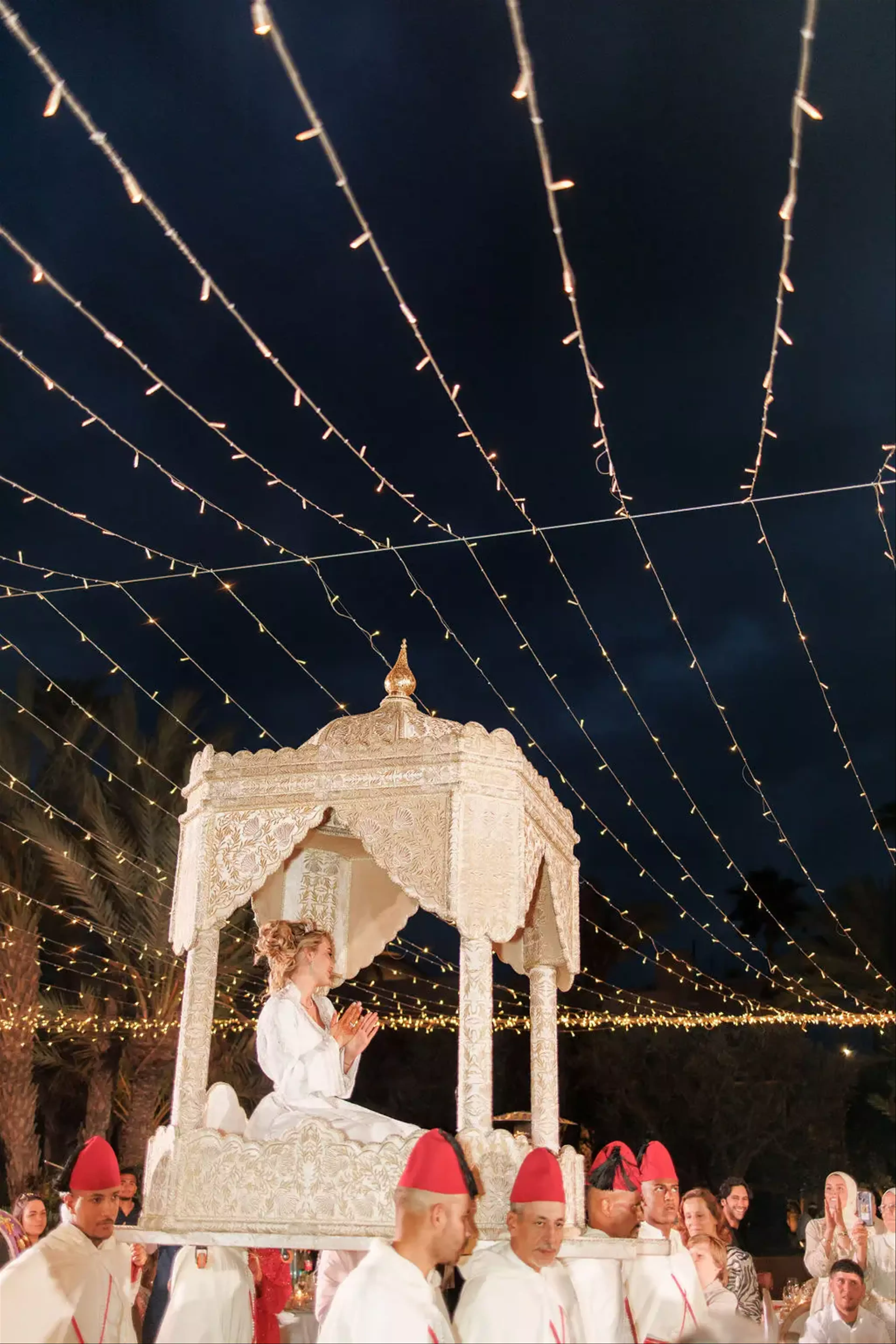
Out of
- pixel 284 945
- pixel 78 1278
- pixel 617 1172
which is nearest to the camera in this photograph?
pixel 78 1278

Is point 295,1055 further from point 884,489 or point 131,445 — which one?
point 884,489

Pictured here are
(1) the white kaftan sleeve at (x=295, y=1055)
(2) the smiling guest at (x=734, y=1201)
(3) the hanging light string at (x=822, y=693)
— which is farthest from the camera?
(2) the smiling guest at (x=734, y=1201)

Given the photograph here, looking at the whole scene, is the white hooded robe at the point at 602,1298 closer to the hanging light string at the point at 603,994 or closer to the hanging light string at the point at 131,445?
the hanging light string at the point at 131,445

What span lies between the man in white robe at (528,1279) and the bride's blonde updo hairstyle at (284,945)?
7.64 ft

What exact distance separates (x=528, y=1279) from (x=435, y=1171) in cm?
72

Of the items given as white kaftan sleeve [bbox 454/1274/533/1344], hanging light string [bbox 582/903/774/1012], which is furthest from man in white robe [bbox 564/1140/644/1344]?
hanging light string [bbox 582/903/774/1012]

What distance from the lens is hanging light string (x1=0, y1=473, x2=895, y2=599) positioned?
6340mm

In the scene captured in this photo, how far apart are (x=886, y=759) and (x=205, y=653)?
32.7ft

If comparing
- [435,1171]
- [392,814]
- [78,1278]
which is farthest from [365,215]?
[78,1278]

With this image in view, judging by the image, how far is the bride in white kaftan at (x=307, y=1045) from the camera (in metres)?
5.60

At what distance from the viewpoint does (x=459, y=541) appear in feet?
22.8

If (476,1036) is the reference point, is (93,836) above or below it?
above

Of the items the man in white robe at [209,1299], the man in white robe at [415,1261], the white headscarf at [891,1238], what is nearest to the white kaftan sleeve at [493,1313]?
the man in white robe at [415,1261]

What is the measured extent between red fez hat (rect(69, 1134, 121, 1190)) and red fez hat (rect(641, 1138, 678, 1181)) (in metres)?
2.52
